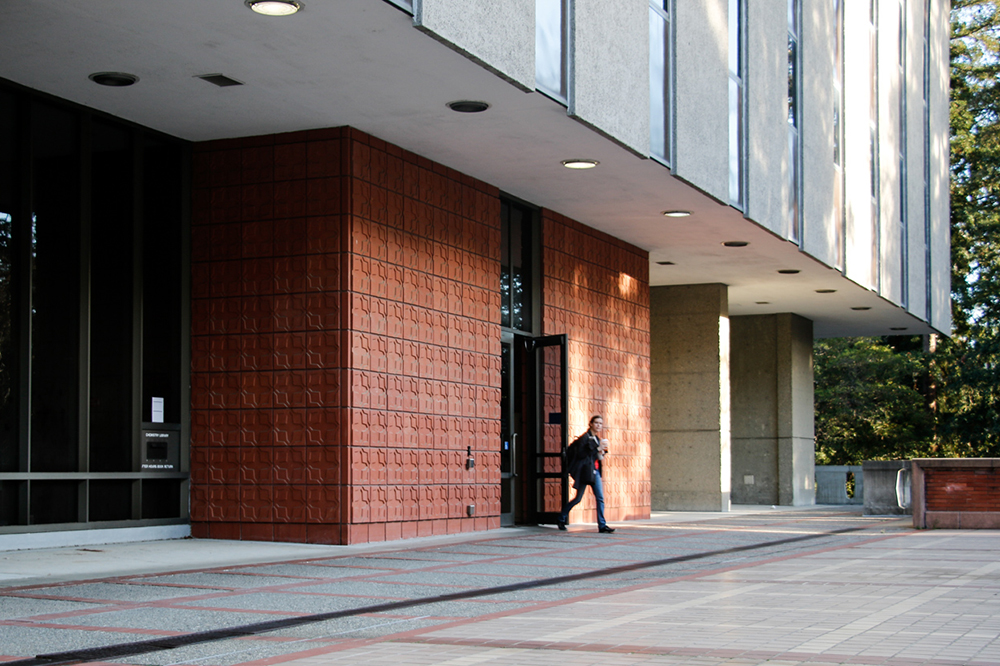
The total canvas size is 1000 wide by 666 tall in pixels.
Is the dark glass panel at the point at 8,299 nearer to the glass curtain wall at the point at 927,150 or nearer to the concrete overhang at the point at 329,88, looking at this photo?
the concrete overhang at the point at 329,88

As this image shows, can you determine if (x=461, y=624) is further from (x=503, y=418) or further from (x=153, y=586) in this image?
(x=503, y=418)

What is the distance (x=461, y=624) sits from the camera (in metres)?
7.88

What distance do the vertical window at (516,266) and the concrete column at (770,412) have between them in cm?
1279

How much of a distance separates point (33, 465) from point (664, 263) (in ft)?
45.3

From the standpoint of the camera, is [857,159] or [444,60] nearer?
[444,60]

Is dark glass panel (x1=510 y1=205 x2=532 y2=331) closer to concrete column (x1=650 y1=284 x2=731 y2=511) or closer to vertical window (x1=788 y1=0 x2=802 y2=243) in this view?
vertical window (x1=788 y1=0 x2=802 y2=243)

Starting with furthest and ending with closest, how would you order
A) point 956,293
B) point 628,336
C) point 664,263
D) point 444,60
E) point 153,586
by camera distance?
point 956,293, point 664,263, point 628,336, point 444,60, point 153,586

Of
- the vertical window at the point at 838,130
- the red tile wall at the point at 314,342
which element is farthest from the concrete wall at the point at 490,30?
the vertical window at the point at 838,130

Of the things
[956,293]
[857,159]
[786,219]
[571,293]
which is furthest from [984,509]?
[956,293]

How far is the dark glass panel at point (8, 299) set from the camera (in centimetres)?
1239

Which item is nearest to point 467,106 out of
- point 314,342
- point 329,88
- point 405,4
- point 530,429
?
point 329,88

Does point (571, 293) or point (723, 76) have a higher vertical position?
point (723, 76)

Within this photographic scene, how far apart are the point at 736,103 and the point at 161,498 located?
34.5 feet

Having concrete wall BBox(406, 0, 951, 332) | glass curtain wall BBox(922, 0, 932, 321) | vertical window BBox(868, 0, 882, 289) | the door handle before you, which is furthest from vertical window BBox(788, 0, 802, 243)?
glass curtain wall BBox(922, 0, 932, 321)
